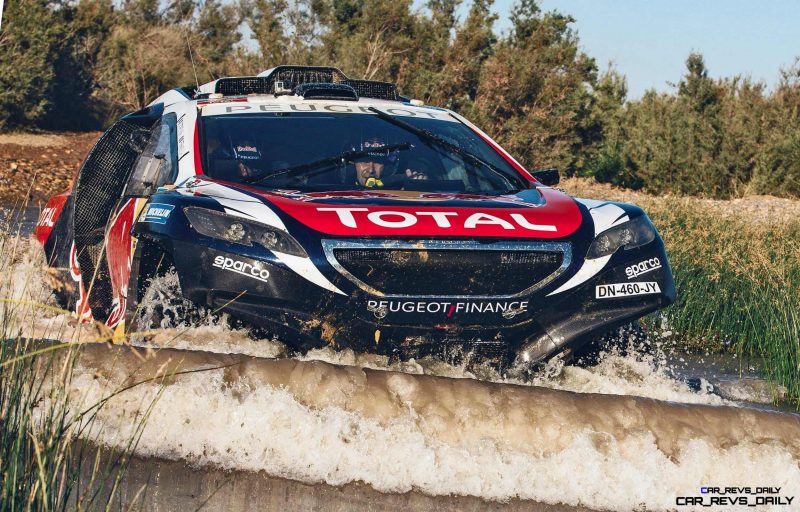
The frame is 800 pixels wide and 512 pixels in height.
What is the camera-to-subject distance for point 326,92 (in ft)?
21.4

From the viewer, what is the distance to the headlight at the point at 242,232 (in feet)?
15.0

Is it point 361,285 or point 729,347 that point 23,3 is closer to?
point 729,347

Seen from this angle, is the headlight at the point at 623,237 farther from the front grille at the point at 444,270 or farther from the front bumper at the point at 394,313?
the front grille at the point at 444,270

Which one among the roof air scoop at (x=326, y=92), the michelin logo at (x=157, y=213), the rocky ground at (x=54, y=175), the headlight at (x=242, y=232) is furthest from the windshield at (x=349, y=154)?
the rocky ground at (x=54, y=175)

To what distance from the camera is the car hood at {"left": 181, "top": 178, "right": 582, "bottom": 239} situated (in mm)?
4652

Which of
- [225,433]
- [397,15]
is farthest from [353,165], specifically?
[397,15]

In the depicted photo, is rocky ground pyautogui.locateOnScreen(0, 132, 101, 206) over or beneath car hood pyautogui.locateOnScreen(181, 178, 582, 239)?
beneath

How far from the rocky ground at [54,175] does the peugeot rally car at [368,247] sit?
1084 cm

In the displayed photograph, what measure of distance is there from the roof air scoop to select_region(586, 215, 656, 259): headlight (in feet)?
6.37

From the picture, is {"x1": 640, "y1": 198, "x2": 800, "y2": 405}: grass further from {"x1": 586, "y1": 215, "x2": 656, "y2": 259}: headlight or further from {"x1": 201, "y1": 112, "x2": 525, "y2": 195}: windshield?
{"x1": 201, "y1": 112, "x2": 525, "y2": 195}: windshield

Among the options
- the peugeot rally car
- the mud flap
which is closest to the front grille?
the peugeot rally car

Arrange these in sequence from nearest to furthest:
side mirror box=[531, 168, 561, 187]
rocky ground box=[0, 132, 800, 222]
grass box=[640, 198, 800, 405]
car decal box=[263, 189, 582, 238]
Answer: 1. car decal box=[263, 189, 582, 238]
2. side mirror box=[531, 168, 561, 187]
3. grass box=[640, 198, 800, 405]
4. rocky ground box=[0, 132, 800, 222]

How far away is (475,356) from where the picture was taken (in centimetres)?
481

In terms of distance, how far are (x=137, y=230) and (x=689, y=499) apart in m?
2.43
